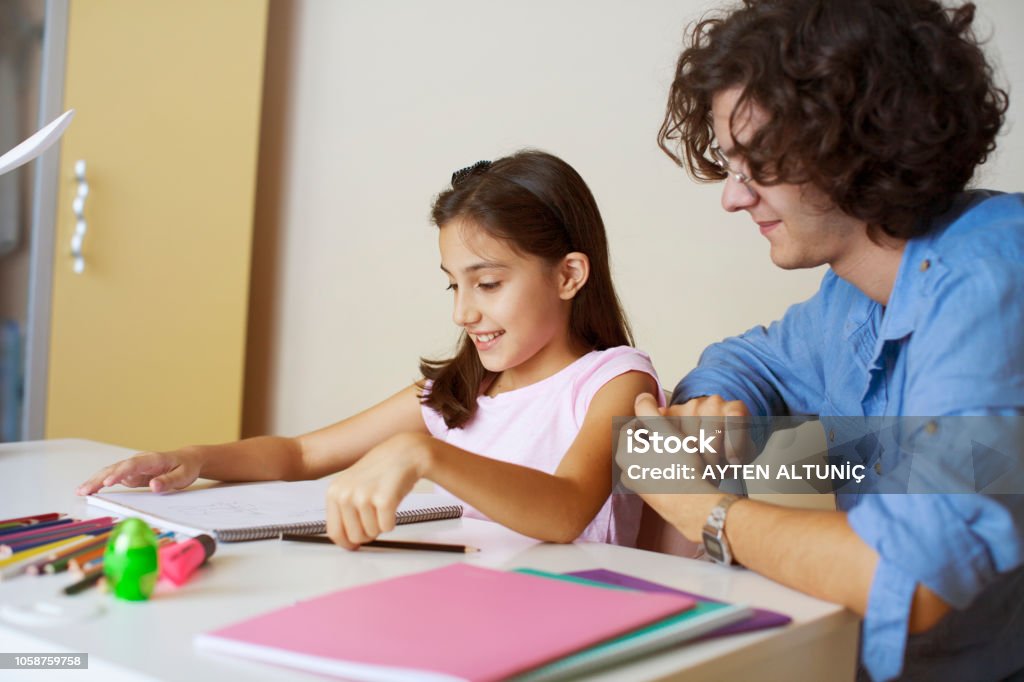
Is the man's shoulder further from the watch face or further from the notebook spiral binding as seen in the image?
the notebook spiral binding

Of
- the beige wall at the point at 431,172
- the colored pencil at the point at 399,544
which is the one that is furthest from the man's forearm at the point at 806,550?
the beige wall at the point at 431,172

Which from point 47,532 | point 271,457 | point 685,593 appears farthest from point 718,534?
point 271,457

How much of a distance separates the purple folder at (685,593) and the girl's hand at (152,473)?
577 millimetres

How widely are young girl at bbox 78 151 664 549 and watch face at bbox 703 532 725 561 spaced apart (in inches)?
8.2

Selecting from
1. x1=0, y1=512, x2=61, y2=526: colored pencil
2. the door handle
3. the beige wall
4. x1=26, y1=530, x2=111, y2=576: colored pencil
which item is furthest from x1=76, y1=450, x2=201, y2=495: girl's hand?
the door handle

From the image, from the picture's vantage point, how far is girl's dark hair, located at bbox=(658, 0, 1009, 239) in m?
1.10

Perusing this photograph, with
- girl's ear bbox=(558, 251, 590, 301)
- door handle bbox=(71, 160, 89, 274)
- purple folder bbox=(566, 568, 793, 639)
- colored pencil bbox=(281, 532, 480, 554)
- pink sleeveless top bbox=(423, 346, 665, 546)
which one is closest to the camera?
purple folder bbox=(566, 568, 793, 639)

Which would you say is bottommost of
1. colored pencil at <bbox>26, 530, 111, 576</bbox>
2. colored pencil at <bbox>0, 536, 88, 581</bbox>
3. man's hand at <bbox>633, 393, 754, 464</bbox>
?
colored pencil at <bbox>0, 536, 88, 581</bbox>

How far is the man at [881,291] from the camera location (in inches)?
33.6

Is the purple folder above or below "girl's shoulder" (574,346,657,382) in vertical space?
below

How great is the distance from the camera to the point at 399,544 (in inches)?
38.0

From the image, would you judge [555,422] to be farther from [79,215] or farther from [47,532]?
[79,215]

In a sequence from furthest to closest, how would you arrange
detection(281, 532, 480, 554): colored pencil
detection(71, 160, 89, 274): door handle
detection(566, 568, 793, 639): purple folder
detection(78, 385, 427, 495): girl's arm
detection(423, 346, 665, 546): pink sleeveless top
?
detection(71, 160, 89, 274): door handle
detection(423, 346, 665, 546): pink sleeveless top
detection(78, 385, 427, 495): girl's arm
detection(281, 532, 480, 554): colored pencil
detection(566, 568, 793, 639): purple folder

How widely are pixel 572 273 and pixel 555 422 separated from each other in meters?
0.22
